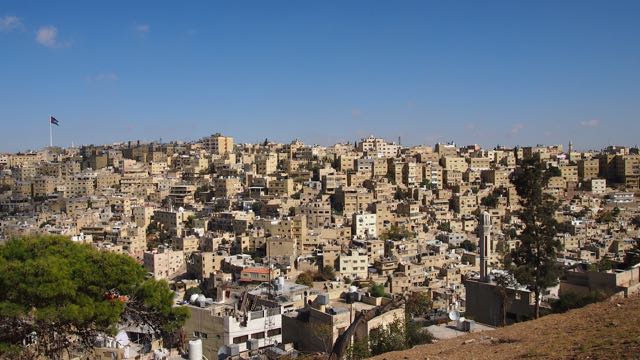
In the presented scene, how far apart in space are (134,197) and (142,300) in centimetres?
4447

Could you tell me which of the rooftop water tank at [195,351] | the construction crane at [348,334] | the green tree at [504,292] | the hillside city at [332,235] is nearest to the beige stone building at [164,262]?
the hillside city at [332,235]

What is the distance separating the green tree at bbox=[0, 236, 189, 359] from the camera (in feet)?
29.1

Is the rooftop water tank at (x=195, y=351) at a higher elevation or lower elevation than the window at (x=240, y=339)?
higher

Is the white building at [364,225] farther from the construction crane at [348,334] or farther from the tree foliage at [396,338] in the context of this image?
the tree foliage at [396,338]

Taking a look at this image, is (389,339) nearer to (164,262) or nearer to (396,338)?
(396,338)

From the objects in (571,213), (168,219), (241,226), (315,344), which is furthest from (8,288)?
(571,213)

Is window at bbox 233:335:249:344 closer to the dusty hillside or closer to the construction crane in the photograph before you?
the construction crane

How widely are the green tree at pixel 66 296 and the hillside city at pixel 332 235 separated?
420mm

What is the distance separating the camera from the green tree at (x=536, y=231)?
44.9ft

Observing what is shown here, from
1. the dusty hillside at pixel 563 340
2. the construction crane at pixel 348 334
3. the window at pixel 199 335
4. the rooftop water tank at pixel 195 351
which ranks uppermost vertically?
the dusty hillside at pixel 563 340

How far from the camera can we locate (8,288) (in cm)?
892

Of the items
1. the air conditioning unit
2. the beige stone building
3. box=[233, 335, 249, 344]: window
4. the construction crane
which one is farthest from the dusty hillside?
the beige stone building

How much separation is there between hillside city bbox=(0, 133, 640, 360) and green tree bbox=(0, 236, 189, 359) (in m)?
0.42

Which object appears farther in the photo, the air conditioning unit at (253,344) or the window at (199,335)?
the window at (199,335)
